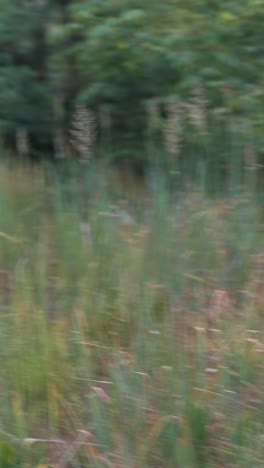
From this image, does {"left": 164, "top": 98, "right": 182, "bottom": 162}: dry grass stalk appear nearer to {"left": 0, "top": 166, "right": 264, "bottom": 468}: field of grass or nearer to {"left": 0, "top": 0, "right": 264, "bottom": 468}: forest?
{"left": 0, "top": 0, "right": 264, "bottom": 468}: forest

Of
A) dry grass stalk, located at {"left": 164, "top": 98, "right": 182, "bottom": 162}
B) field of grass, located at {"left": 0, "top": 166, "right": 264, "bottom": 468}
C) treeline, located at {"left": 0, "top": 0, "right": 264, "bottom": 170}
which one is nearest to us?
field of grass, located at {"left": 0, "top": 166, "right": 264, "bottom": 468}

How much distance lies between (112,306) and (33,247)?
0.95 meters

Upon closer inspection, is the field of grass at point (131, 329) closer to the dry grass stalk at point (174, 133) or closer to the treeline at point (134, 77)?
the dry grass stalk at point (174, 133)

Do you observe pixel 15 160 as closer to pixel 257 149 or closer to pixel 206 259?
pixel 257 149

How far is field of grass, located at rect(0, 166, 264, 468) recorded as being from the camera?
343cm

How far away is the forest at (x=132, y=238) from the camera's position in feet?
11.5

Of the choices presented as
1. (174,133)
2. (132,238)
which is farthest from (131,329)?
(174,133)

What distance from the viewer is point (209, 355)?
12.4 ft

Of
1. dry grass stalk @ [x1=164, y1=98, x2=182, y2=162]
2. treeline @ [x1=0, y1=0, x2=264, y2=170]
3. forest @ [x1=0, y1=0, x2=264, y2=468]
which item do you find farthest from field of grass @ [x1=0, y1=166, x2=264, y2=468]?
treeline @ [x1=0, y1=0, x2=264, y2=170]

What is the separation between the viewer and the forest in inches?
138

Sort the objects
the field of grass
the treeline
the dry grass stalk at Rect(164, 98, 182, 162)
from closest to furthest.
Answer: the field of grass < the dry grass stalk at Rect(164, 98, 182, 162) < the treeline

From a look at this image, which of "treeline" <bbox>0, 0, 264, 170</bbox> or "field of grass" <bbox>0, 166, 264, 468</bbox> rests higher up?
"treeline" <bbox>0, 0, 264, 170</bbox>

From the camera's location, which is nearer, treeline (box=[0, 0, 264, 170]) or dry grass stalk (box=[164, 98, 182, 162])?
dry grass stalk (box=[164, 98, 182, 162])

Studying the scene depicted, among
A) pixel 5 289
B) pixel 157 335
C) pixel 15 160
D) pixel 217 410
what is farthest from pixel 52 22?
pixel 217 410
